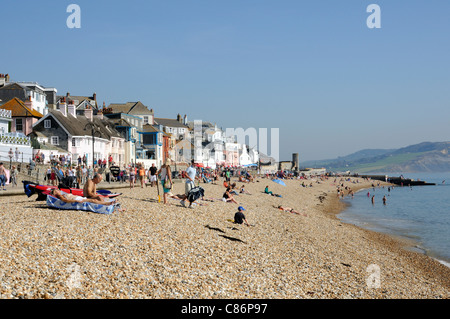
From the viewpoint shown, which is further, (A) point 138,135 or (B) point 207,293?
(A) point 138,135

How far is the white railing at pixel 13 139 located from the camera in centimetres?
3484

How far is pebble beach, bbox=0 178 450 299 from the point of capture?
8742 mm

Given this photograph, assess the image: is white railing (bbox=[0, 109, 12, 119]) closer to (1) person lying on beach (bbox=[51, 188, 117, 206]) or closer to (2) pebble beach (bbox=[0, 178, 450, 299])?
(2) pebble beach (bbox=[0, 178, 450, 299])

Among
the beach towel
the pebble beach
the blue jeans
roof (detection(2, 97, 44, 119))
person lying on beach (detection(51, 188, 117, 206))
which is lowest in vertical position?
the pebble beach

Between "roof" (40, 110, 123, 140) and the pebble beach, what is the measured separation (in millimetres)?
30704

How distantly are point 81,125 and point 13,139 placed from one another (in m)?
13.9

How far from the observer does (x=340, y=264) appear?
15117mm

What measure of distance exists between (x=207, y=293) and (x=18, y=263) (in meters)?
4.16

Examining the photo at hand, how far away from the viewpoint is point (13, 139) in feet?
117

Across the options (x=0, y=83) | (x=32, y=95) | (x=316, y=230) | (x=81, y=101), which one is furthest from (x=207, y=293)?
(x=81, y=101)

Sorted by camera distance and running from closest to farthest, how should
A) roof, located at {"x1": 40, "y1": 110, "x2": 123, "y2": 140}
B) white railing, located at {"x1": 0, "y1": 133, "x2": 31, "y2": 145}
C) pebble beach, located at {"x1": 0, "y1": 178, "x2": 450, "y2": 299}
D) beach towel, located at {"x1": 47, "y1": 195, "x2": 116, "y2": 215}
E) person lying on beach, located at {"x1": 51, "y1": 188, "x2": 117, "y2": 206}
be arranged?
pebble beach, located at {"x1": 0, "y1": 178, "x2": 450, "y2": 299}, beach towel, located at {"x1": 47, "y1": 195, "x2": 116, "y2": 215}, person lying on beach, located at {"x1": 51, "y1": 188, "x2": 117, "y2": 206}, white railing, located at {"x1": 0, "y1": 133, "x2": 31, "y2": 145}, roof, located at {"x1": 40, "y1": 110, "x2": 123, "y2": 140}

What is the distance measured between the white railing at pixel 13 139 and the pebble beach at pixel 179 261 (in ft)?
71.8

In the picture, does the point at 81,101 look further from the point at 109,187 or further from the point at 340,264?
the point at 340,264

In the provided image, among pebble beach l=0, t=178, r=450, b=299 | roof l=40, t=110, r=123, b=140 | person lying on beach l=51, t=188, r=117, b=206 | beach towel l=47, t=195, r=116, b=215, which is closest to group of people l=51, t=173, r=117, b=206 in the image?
person lying on beach l=51, t=188, r=117, b=206
